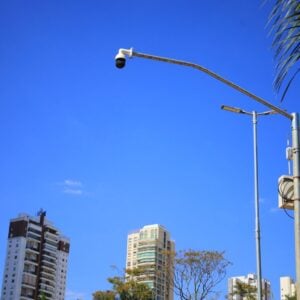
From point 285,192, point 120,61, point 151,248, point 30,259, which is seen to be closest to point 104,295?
point 151,248

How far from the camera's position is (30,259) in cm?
12638

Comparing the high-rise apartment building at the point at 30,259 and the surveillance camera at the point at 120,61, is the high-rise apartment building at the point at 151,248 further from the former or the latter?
the surveillance camera at the point at 120,61


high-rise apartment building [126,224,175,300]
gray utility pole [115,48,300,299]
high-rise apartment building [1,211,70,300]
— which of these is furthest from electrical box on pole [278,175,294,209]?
high-rise apartment building [1,211,70,300]

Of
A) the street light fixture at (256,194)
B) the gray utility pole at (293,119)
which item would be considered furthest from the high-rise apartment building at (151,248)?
the gray utility pole at (293,119)

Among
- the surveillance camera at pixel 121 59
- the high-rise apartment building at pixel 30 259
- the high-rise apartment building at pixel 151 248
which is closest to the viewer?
the surveillance camera at pixel 121 59

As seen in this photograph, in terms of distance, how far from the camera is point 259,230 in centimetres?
2028

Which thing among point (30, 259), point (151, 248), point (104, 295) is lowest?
point (104, 295)

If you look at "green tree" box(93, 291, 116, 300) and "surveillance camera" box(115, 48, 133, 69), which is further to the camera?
"green tree" box(93, 291, 116, 300)

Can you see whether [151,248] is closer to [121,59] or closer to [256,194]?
[256,194]

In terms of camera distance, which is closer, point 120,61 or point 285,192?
point 285,192

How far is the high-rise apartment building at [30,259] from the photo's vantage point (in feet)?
405

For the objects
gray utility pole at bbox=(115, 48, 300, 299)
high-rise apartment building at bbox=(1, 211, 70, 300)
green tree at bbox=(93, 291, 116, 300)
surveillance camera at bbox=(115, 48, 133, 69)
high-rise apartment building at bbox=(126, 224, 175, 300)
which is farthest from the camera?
high-rise apartment building at bbox=(1, 211, 70, 300)

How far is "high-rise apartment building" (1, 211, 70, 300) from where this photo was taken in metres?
123

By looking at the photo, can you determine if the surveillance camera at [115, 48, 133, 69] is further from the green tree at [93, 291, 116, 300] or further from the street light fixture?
the green tree at [93, 291, 116, 300]
